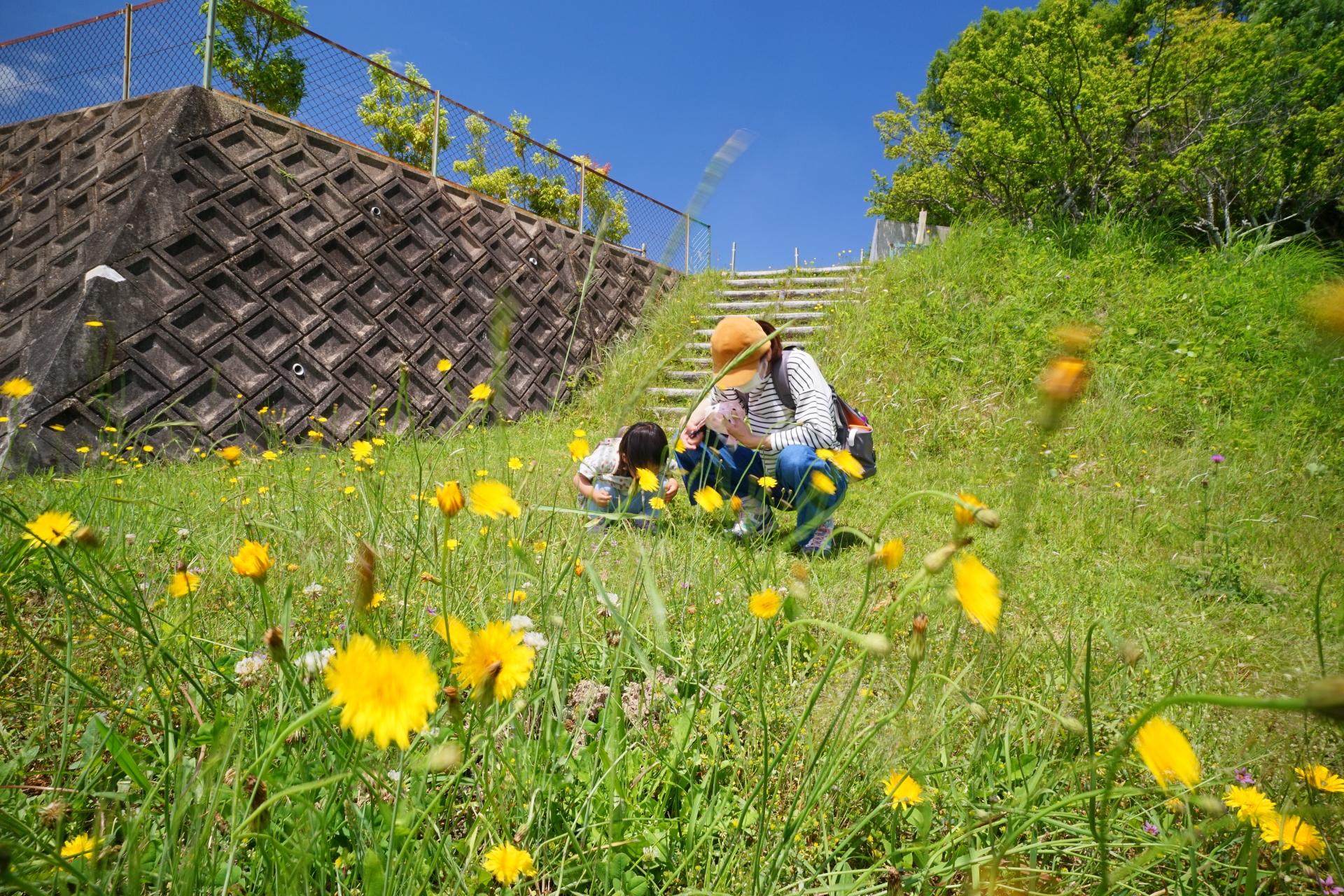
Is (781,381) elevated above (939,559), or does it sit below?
above

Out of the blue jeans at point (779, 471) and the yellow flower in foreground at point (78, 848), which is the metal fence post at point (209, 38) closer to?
the blue jeans at point (779, 471)

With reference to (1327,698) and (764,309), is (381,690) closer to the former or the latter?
(1327,698)

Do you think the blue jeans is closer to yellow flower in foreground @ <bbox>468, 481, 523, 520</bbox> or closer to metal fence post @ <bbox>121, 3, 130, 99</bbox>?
yellow flower in foreground @ <bbox>468, 481, 523, 520</bbox>

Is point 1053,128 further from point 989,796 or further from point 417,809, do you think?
point 417,809

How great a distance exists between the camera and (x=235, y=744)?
0.66m

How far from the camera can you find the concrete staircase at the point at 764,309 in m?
5.19

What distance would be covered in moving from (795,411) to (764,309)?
4.13 metres

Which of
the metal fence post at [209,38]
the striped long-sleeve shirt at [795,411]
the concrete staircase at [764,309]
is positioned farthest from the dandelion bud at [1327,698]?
the metal fence post at [209,38]

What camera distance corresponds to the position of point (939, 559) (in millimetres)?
490

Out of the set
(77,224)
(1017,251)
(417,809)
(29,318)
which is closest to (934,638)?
(417,809)

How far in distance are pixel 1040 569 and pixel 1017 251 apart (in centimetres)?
472

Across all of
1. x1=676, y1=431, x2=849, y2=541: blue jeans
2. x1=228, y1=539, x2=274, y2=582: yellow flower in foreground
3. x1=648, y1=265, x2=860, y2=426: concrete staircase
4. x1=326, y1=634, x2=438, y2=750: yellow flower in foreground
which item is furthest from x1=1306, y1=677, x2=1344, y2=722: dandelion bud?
x1=648, y1=265, x2=860, y2=426: concrete staircase

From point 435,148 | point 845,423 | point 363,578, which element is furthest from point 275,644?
point 435,148

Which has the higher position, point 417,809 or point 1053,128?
point 1053,128
